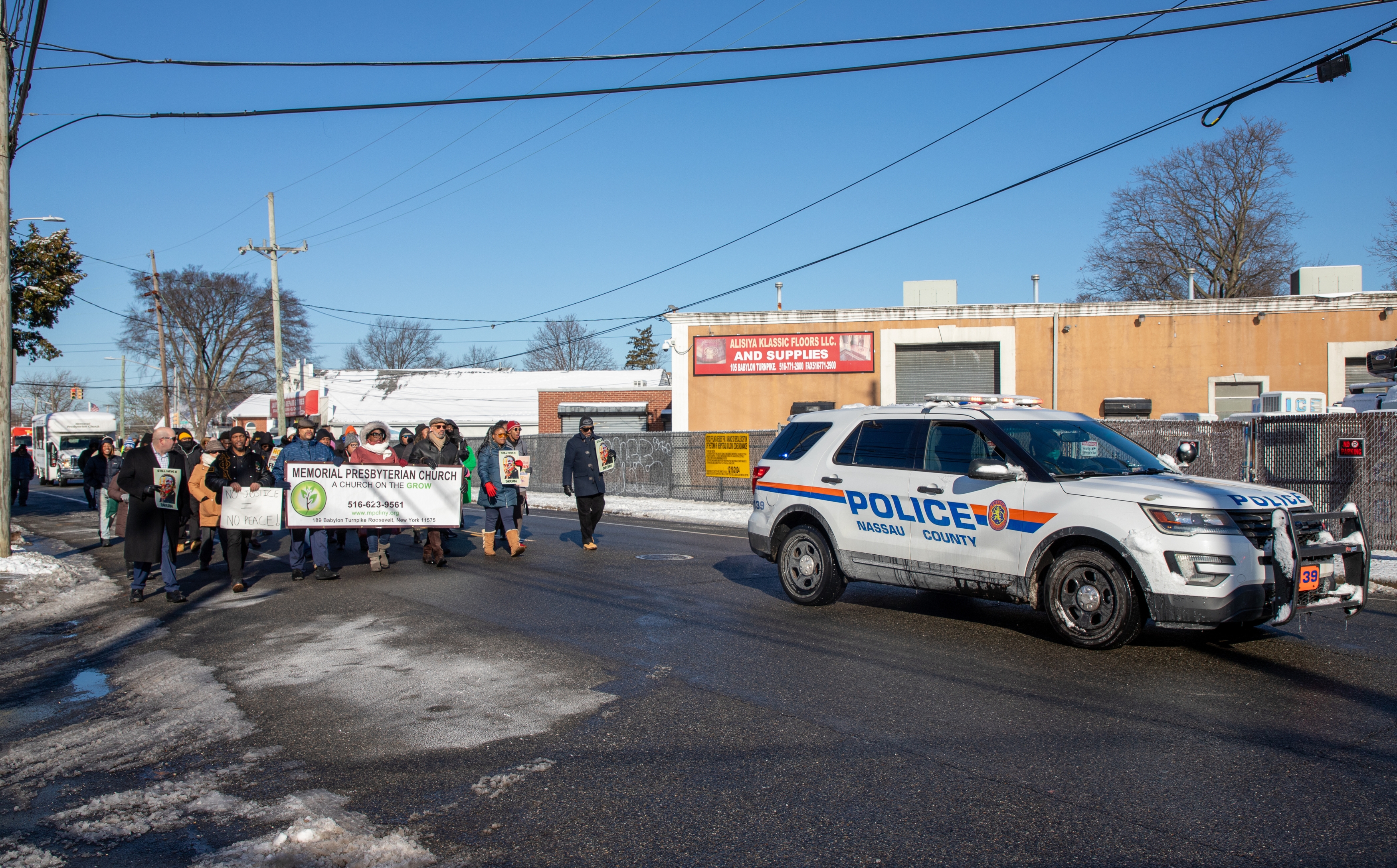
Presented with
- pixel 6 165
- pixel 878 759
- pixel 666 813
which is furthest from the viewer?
pixel 6 165

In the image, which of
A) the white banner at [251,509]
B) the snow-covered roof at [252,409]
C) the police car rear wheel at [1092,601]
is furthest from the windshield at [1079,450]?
the snow-covered roof at [252,409]

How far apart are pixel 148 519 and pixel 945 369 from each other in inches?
994

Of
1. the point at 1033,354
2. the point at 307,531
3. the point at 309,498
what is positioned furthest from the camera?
the point at 1033,354

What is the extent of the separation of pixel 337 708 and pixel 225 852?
6.93 ft

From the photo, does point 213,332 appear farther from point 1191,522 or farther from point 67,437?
point 1191,522

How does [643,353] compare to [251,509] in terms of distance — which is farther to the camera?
[643,353]

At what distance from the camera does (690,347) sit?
107ft

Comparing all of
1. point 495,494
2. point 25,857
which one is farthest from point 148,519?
point 25,857

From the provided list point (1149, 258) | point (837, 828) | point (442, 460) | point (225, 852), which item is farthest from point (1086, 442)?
point (1149, 258)

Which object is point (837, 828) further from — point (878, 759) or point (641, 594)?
point (641, 594)

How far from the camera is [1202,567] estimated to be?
6496 millimetres

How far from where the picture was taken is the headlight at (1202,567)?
21.2ft

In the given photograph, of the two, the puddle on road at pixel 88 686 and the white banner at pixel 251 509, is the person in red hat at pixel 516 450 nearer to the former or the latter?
the white banner at pixel 251 509

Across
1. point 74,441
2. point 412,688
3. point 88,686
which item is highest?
point 74,441
